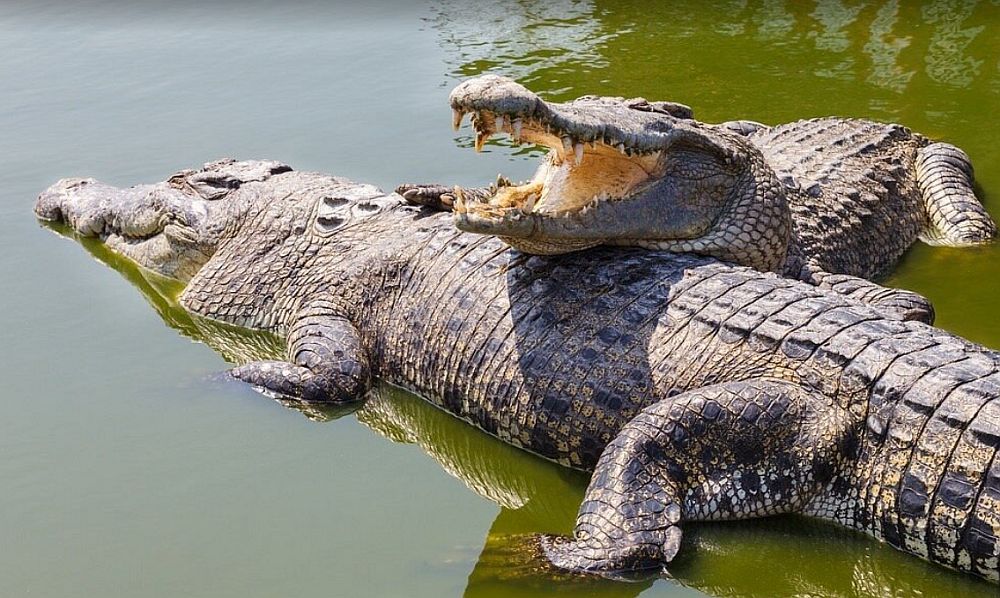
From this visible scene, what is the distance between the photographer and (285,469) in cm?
433

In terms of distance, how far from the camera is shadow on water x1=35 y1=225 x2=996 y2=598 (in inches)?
Result: 134

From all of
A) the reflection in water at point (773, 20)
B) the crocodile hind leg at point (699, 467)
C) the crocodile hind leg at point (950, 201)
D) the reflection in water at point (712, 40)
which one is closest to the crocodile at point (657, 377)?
the crocodile hind leg at point (699, 467)

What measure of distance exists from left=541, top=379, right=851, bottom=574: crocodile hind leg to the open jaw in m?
0.84

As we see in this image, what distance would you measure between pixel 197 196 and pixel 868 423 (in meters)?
3.97

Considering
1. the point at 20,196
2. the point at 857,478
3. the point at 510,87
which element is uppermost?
the point at 510,87

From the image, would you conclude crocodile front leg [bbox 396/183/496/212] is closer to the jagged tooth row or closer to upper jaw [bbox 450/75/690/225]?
upper jaw [bbox 450/75/690/225]

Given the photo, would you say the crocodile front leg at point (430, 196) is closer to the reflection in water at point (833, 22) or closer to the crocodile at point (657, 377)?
the crocodile at point (657, 377)

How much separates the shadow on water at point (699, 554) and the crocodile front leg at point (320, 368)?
0.52 metres

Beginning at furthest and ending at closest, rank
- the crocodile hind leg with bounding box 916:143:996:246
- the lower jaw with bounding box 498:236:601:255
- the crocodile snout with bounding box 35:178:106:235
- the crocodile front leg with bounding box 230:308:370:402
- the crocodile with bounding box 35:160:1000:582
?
the crocodile snout with bounding box 35:178:106:235 < the crocodile hind leg with bounding box 916:143:996:246 < the crocodile front leg with bounding box 230:308:370:402 < the lower jaw with bounding box 498:236:601:255 < the crocodile with bounding box 35:160:1000:582

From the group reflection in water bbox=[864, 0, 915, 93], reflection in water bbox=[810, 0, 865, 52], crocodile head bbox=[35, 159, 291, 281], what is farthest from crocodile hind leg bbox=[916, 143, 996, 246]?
crocodile head bbox=[35, 159, 291, 281]

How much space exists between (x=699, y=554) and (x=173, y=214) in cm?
375

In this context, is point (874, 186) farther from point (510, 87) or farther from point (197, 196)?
point (197, 196)

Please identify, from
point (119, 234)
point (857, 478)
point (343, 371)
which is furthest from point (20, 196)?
point (857, 478)

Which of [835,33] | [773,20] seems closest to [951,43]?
[835,33]
